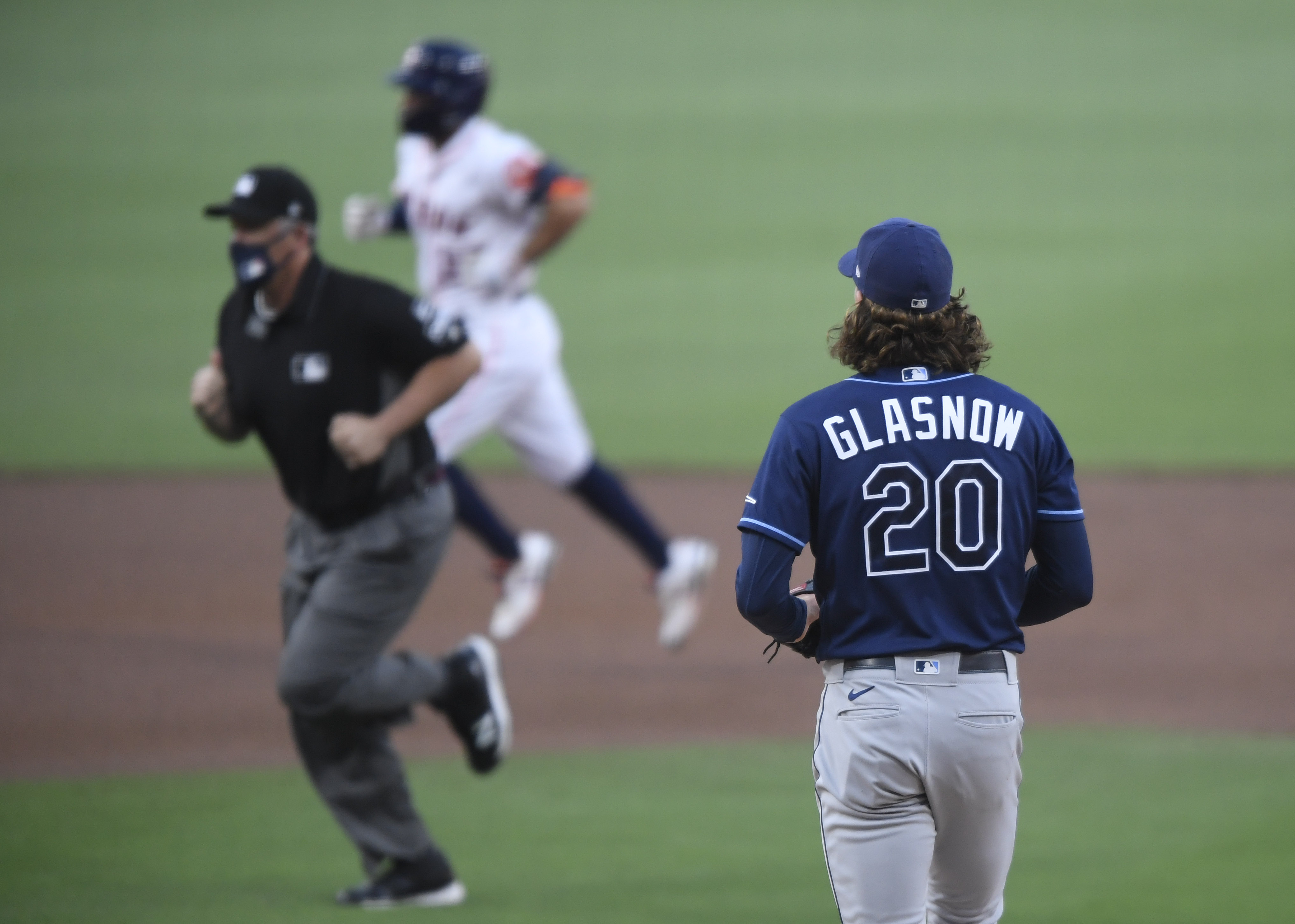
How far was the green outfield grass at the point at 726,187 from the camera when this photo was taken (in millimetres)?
14008

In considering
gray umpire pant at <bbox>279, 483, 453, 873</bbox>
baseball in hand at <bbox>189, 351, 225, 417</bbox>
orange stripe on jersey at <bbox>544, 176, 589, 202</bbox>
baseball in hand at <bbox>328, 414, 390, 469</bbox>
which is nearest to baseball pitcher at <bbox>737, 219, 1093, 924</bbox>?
baseball in hand at <bbox>328, 414, 390, 469</bbox>

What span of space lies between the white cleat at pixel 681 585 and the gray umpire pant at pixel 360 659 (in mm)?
2677

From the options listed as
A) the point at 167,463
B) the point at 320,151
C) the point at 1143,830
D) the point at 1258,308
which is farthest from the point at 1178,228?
the point at 1143,830

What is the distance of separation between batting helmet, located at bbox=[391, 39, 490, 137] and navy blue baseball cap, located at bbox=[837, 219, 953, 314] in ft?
13.9

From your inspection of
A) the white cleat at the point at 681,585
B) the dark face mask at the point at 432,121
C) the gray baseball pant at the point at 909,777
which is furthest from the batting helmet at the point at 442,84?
the gray baseball pant at the point at 909,777

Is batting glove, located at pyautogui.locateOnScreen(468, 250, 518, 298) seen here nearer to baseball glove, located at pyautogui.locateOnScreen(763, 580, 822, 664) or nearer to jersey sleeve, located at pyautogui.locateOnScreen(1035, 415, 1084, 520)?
baseball glove, located at pyautogui.locateOnScreen(763, 580, 822, 664)

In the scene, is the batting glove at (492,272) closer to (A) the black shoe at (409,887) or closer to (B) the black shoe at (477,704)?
(B) the black shoe at (477,704)

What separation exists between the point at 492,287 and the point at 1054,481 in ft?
14.6

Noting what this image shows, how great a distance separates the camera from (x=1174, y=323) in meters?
15.9

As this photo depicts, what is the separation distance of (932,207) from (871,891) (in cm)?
1813

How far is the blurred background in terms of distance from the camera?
5488 mm

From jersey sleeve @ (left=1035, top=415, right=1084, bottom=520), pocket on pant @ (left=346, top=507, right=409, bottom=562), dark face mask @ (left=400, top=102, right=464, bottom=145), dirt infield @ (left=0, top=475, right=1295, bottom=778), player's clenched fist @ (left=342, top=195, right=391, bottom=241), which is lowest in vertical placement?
dirt infield @ (left=0, top=475, right=1295, bottom=778)

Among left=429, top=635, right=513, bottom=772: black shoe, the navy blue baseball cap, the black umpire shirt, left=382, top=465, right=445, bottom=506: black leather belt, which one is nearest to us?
the navy blue baseball cap

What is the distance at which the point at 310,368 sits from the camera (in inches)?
180
